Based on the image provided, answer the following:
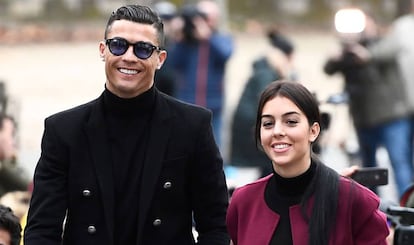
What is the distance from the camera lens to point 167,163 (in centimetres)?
460

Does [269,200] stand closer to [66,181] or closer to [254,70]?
[66,181]

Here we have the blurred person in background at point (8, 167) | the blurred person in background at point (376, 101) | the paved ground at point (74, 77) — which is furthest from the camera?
the paved ground at point (74, 77)

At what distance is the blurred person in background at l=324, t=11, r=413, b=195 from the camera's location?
34.9 ft

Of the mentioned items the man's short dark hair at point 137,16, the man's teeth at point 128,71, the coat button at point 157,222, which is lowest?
the coat button at point 157,222

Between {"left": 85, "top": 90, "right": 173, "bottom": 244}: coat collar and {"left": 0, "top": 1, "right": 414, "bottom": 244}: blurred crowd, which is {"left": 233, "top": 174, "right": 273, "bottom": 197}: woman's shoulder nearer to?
{"left": 85, "top": 90, "right": 173, "bottom": 244}: coat collar

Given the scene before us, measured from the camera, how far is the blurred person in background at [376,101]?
10.6m

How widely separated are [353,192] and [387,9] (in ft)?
80.4

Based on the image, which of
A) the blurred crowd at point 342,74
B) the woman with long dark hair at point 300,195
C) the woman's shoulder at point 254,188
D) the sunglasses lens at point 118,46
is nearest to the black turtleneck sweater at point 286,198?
the woman with long dark hair at point 300,195

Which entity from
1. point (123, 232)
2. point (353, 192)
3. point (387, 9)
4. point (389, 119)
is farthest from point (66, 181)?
point (387, 9)

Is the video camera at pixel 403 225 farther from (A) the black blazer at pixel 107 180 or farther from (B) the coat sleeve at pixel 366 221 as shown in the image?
Answer: (A) the black blazer at pixel 107 180

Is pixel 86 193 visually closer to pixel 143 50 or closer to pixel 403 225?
pixel 143 50

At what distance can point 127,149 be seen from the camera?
457 centimetres

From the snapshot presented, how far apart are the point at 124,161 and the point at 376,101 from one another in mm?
6597

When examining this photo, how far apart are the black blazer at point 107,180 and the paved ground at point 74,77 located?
23.7ft
